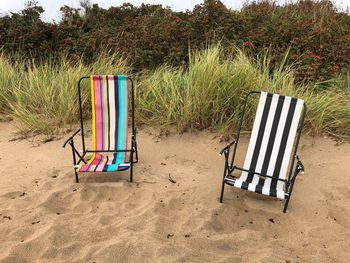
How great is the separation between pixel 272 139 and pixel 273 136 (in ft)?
0.10

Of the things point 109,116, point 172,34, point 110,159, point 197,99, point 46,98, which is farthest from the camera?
point 172,34

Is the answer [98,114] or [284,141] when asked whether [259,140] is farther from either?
[98,114]

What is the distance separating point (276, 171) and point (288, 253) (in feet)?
3.29

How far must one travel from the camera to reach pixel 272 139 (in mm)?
3672

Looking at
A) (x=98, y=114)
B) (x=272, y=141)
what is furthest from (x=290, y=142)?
(x=98, y=114)

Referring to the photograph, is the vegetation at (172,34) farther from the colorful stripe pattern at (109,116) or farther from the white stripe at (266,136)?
the colorful stripe pattern at (109,116)

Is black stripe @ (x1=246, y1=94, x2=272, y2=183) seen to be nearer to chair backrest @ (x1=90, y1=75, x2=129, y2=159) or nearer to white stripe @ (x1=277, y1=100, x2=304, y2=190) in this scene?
white stripe @ (x1=277, y1=100, x2=304, y2=190)

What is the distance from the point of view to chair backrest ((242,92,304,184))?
3588mm

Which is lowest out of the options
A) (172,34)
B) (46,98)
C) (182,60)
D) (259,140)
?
(46,98)

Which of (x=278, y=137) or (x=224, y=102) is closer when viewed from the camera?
(x=278, y=137)


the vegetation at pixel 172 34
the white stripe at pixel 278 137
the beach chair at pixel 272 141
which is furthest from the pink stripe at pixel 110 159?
the vegetation at pixel 172 34

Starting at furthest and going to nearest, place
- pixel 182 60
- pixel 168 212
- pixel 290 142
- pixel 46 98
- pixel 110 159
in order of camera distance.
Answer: pixel 182 60, pixel 46 98, pixel 110 159, pixel 290 142, pixel 168 212

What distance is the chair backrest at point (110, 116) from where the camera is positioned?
4043 millimetres

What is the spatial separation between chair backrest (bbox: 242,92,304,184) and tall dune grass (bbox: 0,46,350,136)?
3.26 ft
